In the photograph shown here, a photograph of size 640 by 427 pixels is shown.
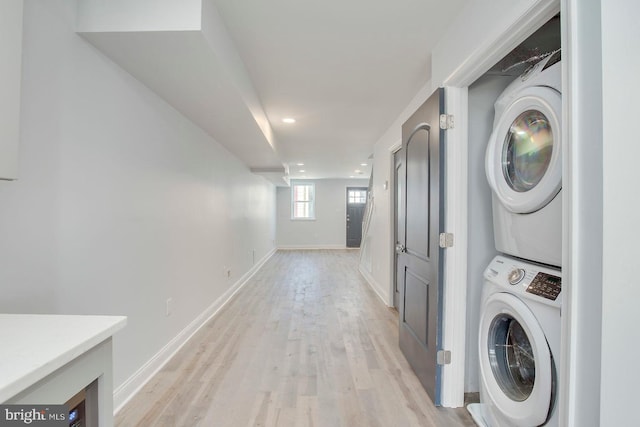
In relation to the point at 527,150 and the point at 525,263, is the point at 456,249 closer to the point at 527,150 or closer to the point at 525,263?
the point at 525,263

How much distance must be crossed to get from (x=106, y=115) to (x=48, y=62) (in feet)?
1.18

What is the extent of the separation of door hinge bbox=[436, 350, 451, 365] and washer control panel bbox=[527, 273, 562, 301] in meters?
0.72

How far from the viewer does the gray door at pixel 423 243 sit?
5.72ft

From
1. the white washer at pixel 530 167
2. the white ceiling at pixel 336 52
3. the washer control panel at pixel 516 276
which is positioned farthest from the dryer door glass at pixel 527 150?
the white ceiling at pixel 336 52

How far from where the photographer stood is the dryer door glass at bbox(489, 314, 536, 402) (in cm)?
136

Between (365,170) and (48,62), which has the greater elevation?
(365,170)

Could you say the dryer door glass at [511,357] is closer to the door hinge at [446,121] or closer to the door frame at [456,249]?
the door frame at [456,249]

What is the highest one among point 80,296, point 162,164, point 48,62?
point 48,62

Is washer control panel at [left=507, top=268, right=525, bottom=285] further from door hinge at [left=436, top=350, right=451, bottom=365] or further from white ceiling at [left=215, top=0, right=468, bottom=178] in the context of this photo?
white ceiling at [left=215, top=0, right=468, bottom=178]

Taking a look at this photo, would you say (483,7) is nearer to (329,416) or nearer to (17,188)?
(17,188)

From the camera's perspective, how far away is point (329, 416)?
64.4 inches

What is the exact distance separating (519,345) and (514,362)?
105mm

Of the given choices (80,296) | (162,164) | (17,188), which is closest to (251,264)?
(162,164)

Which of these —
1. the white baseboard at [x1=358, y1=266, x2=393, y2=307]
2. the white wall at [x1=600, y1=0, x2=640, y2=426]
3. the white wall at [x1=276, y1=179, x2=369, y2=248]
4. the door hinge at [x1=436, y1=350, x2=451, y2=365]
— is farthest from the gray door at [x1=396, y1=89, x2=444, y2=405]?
the white wall at [x1=276, y1=179, x2=369, y2=248]
